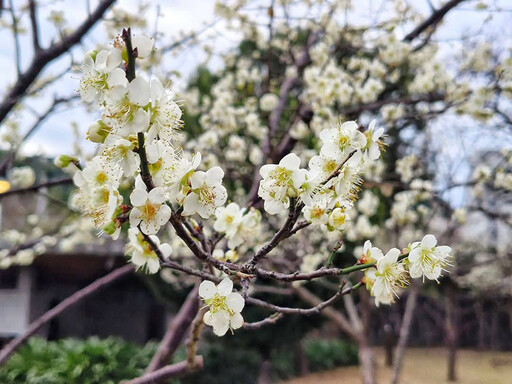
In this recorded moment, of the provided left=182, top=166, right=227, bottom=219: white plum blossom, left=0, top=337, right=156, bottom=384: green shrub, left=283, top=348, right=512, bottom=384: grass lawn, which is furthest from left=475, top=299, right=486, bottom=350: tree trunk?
left=182, top=166, right=227, bottom=219: white plum blossom

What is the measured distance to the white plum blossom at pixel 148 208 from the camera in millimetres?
718

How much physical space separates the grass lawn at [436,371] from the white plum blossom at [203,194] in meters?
7.76

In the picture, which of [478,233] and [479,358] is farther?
[478,233]

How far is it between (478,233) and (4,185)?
459 inches

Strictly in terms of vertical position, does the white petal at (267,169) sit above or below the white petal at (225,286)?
above

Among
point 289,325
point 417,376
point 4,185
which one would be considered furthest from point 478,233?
point 4,185

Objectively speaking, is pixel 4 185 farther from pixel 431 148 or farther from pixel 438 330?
pixel 438 330

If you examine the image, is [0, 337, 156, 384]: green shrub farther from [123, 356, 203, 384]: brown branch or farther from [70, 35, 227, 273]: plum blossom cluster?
[70, 35, 227, 273]: plum blossom cluster

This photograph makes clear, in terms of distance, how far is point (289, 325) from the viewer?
5.68m

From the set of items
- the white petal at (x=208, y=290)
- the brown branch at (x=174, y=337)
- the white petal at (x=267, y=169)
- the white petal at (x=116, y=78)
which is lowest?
the brown branch at (x=174, y=337)

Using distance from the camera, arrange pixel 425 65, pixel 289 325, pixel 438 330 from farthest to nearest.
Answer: pixel 438 330
pixel 289 325
pixel 425 65

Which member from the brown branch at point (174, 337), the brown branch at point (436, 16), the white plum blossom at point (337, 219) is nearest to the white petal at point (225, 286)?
the white plum blossom at point (337, 219)

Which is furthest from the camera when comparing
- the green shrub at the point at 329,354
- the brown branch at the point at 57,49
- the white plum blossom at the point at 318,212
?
the green shrub at the point at 329,354

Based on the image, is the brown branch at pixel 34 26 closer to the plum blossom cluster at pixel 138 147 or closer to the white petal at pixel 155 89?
the plum blossom cluster at pixel 138 147
